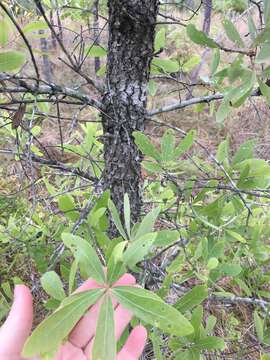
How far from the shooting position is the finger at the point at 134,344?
65 centimetres

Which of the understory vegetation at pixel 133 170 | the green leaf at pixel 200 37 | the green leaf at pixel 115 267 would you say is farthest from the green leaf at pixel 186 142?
the green leaf at pixel 115 267

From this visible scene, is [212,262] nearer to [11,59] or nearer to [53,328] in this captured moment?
[53,328]

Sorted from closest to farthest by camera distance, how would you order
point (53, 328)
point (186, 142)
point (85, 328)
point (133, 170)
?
point (53, 328)
point (85, 328)
point (186, 142)
point (133, 170)

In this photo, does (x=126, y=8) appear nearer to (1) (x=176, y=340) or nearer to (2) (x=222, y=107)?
(2) (x=222, y=107)

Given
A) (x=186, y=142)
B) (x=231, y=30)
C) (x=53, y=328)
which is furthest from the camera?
(x=186, y=142)

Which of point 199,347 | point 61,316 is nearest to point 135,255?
point 61,316

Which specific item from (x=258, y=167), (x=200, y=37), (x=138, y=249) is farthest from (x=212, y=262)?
(x=200, y=37)

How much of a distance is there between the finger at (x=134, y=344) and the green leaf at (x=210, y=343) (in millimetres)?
116

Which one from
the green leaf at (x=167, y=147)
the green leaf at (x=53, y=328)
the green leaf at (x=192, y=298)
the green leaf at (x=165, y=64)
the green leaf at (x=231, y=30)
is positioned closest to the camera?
the green leaf at (x=53, y=328)

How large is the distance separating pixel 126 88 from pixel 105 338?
0.52 m

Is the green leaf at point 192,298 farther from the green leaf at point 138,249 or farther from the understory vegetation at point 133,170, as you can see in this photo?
the green leaf at point 138,249

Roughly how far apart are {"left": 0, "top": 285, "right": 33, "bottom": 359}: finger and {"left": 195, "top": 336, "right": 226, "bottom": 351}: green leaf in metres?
0.33

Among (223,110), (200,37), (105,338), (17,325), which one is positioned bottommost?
(17,325)

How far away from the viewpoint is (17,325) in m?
0.61
